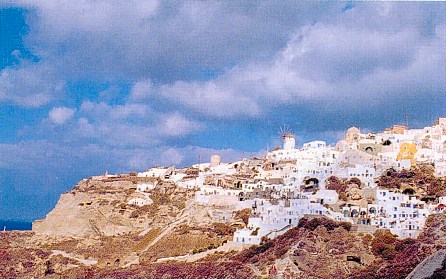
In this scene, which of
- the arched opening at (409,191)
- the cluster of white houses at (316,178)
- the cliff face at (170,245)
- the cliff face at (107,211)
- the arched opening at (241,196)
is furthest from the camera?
the cliff face at (107,211)

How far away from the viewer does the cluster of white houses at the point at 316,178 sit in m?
52.2

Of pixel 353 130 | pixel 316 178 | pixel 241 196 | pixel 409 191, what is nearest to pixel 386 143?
pixel 353 130

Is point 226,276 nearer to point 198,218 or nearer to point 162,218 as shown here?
point 198,218

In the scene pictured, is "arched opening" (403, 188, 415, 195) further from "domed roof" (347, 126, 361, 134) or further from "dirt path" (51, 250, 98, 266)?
"dirt path" (51, 250, 98, 266)

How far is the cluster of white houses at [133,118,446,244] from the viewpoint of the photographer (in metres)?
52.2

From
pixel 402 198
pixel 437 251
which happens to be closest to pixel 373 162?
pixel 402 198

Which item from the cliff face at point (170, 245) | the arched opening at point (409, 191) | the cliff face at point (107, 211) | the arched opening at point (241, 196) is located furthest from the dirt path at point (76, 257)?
the arched opening at point (409, 191)

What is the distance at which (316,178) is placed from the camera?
206ft

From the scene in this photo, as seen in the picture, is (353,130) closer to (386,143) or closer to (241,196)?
(386,143)

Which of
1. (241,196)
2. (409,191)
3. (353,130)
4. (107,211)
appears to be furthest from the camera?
(353,130)

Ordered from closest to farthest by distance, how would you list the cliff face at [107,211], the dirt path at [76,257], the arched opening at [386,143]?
the dirt path at [76,257] → the cliff face at [107,211] → the arched opening at [386,143]

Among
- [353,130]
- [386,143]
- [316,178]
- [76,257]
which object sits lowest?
[76,257]

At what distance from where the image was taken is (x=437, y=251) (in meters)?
41.4

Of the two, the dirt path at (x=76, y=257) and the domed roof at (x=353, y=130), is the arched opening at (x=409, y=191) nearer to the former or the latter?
the domed roof at (x=353, y=130)
